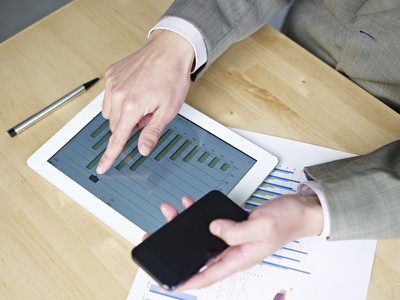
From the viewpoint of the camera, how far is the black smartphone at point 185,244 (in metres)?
Result: 0.61

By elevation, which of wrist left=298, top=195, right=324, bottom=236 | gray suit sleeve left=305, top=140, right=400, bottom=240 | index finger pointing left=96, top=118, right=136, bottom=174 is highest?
gray suit sleeve left=305, top=140, right=400, bottom=240

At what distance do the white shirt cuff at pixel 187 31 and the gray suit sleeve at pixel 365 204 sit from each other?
0.30m

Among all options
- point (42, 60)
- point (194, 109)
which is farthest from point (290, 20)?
point (42, 60)

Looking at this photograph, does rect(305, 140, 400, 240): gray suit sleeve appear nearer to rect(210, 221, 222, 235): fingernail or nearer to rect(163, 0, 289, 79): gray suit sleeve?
rect(210, 221, 222, 235): fingernail

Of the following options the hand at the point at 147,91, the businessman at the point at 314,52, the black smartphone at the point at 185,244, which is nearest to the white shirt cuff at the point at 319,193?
the businessman at the point at 314,52

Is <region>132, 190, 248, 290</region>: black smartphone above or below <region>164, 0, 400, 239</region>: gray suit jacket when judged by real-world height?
below

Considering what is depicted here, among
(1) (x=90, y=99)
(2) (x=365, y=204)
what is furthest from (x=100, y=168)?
(2) (x=365, y=204)

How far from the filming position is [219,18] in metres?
0.85

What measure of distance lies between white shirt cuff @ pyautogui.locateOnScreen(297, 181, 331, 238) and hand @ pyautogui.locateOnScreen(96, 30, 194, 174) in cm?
23

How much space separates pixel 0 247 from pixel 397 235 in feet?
1.84

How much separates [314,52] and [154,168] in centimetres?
47

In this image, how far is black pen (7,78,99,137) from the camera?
83 centimetres

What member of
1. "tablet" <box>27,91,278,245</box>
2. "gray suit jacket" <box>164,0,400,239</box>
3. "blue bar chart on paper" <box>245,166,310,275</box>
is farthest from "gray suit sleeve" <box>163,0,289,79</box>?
"blue bar chart on paper" <box>245,166,310,275</box>

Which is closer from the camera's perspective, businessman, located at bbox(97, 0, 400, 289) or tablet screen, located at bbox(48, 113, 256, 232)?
businessman, located at bbox(97, 0, 400, 289)
